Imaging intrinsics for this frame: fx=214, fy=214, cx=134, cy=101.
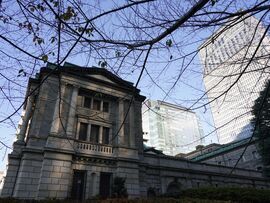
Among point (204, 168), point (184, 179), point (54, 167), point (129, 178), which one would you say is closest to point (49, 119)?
point (54, 167)

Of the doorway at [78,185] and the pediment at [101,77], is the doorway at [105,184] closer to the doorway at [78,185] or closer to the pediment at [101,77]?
the doorway at [78,185]

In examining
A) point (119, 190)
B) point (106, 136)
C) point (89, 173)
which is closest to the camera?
point (119, 190)

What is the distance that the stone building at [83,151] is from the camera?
14219 millimetres

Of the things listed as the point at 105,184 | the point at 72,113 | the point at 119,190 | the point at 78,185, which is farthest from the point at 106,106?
the point at 119,190

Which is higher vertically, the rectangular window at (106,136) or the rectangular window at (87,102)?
the rectangular window at (87,102)

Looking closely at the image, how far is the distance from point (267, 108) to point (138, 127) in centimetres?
1557

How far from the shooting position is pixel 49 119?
1678 centimetres

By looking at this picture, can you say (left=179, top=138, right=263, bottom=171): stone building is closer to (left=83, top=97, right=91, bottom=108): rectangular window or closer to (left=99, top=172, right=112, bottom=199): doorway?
(left=99, top=172, right=112, bottom=199): doorway

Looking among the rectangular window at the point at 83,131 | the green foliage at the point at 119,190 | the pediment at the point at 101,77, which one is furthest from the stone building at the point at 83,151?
the green foliage at the point at 119,190

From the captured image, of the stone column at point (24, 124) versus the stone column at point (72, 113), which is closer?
the stone column at point (24, 124)

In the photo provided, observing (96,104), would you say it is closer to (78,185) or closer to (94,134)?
(94,134)

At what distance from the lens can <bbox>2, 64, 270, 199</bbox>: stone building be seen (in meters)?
14.2

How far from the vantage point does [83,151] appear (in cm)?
1611

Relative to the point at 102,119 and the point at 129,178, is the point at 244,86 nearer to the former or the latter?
the point at 129,178
